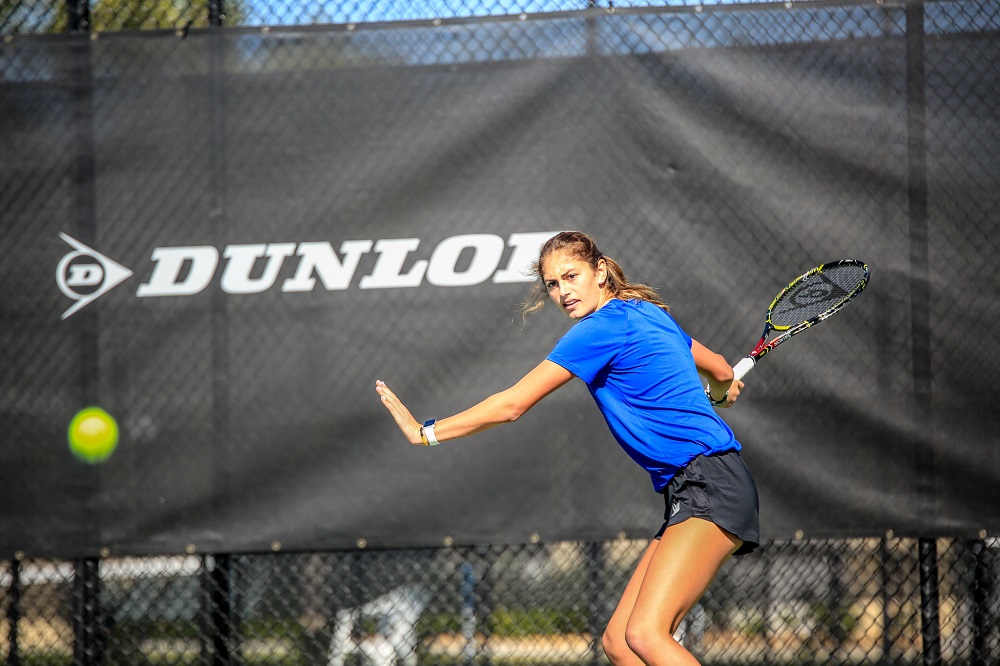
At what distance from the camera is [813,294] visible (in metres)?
3.12

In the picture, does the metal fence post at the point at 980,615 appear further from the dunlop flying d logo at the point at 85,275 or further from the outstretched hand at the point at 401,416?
the dunlop flying d logo at the point at 85,275

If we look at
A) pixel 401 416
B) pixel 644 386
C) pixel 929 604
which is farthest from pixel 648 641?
pixel 929 604

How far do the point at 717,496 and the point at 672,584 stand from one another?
A: 0.26 m

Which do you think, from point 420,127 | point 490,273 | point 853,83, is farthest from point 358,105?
point 853,83

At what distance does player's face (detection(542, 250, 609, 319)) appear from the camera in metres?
2.54

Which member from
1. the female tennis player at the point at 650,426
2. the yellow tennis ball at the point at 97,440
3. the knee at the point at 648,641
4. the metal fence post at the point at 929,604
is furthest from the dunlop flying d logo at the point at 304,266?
the metal fence post at the point at 929,604

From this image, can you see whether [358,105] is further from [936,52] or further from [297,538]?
[936,52]

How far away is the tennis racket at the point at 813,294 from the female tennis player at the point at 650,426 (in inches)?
27.5

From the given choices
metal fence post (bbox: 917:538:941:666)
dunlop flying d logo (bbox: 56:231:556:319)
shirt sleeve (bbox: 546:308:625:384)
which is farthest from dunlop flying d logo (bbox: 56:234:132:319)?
metal fence post (bbox: 917:538:941:666)

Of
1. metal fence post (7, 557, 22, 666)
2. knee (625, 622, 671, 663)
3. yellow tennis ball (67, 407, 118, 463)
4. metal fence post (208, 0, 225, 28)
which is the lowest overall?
knee (625, 622, 671, 663)

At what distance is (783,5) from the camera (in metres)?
3.34

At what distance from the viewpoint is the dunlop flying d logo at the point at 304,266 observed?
3.36 m

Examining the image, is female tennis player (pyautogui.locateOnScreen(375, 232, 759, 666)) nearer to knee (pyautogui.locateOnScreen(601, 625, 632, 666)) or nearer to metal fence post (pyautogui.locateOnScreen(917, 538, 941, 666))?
knee (pyautogui.locateOnScreen(601, 625, 632, 666))

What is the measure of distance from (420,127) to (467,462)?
1.25m
